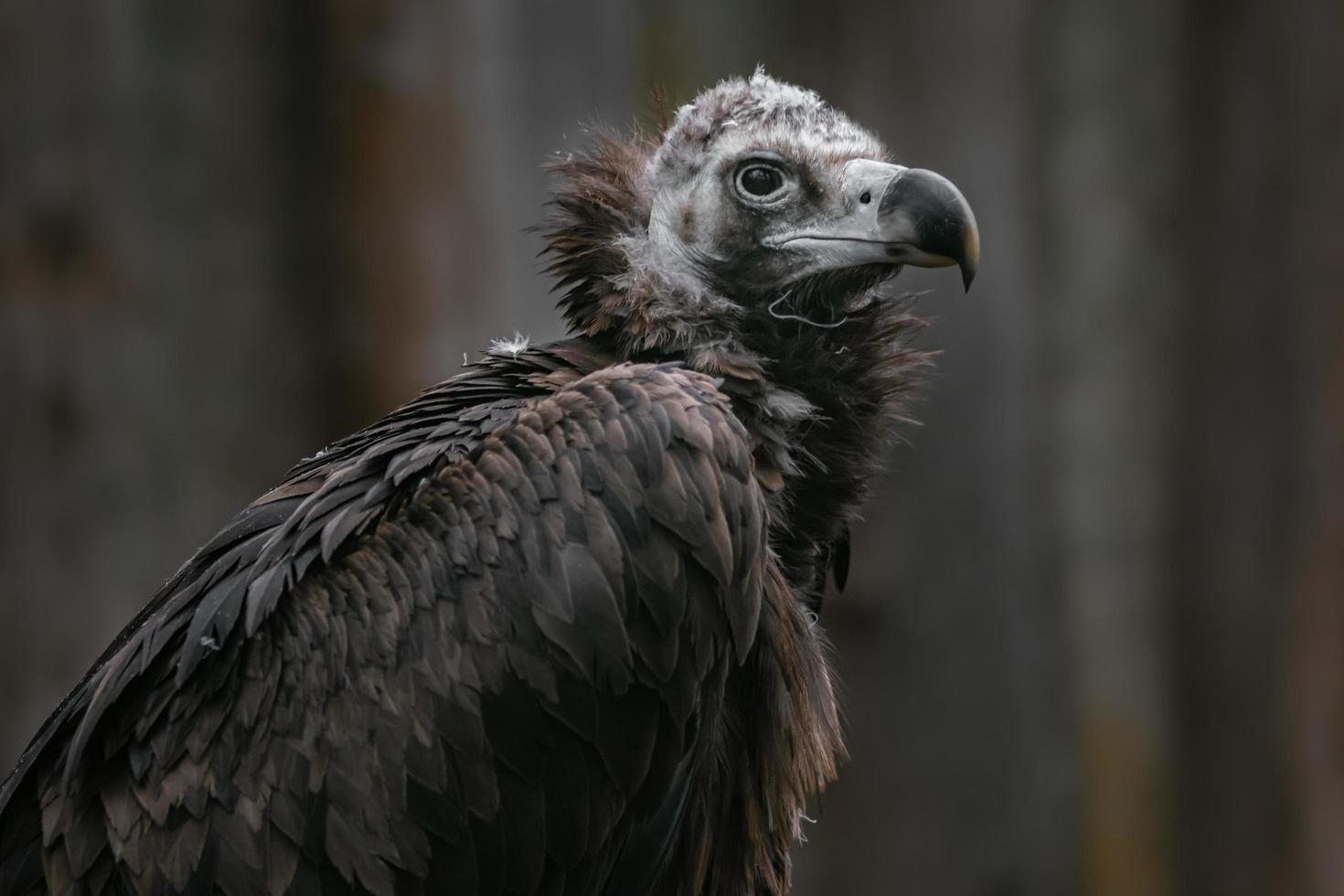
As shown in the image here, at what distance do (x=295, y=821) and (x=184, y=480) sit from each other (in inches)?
181

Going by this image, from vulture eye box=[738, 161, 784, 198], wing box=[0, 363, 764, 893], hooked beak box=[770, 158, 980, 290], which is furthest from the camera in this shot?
vulture eye box=[738, 161, 784, 198]

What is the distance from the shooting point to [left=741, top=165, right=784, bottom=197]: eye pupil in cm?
332

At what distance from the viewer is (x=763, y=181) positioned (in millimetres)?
3326

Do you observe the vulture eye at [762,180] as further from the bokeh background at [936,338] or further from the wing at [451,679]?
the bokeh background at [936,338]

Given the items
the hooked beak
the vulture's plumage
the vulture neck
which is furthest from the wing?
the hooked beak

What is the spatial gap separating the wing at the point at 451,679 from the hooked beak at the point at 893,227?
635mm

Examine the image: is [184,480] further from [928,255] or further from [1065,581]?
[928,255]

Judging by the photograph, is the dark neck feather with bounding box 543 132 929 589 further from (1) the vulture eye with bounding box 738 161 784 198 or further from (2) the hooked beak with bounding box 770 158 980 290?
(1) the vulture eye with bounding box 738 161 784 198

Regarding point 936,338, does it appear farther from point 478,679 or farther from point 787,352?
point 478,679

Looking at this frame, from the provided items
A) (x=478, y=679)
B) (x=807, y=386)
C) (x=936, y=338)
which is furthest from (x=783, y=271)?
(x=936, y=338)

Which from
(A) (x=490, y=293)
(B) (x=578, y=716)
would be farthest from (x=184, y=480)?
(B) (x=578, y=716)

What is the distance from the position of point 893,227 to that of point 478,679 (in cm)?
128

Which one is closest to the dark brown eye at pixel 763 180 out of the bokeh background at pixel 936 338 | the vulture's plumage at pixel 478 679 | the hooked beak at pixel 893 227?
the hooked beak at pixel 893 227

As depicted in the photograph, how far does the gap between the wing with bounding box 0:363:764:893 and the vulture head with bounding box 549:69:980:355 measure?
514mm
